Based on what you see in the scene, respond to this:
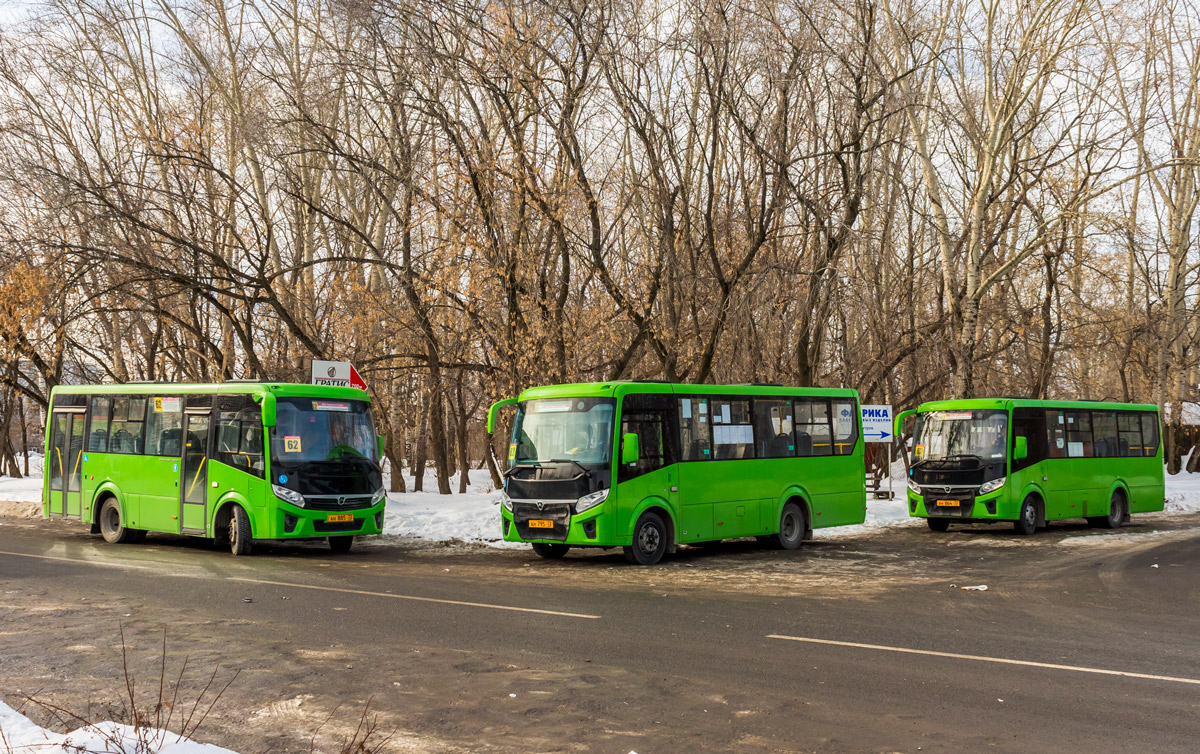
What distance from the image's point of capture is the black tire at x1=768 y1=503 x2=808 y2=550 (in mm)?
19656

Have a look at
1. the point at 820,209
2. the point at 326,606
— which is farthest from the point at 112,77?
the point at 326,606

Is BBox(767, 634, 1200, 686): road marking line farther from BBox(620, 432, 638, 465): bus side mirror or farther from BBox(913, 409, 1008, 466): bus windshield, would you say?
BBox(913, 409, 1008, 466): bus windshield

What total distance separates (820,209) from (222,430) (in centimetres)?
1342

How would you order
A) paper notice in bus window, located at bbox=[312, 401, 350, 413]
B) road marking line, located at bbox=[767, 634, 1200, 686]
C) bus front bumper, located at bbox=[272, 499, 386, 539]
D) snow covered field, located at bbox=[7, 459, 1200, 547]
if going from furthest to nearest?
snow covered field, located at bbox=[7, 459, 1200, 547], paper notice in bus window, located at bbox=[312, 401, 350, 413], bus front bumper, located at bbox=[272, 499, 386, 539], road marking line, located at bbox=[767, 634, 1200, 686]

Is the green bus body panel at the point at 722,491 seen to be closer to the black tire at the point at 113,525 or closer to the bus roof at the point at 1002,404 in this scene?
the bus roof at the point at 1002,404

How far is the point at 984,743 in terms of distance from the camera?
6531 mm

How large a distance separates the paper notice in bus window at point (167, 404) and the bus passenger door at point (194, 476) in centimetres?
34

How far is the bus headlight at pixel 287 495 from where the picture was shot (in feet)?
58.9

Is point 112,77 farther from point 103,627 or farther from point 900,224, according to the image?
point 103,627

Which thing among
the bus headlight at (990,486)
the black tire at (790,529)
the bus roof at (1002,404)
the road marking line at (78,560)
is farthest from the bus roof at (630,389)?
the road marking line at (78,560)

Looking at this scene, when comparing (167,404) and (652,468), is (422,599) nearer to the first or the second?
(652,468)

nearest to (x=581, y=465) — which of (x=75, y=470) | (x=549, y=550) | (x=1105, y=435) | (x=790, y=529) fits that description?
(x=549, y=550)

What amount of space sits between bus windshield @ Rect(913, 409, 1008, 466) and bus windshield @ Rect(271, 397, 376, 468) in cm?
1144

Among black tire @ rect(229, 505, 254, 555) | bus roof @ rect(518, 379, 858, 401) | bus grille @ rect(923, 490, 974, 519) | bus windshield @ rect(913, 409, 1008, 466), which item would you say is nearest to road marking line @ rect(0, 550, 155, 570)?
black tire @ rect(229, 505, 254, 555)
